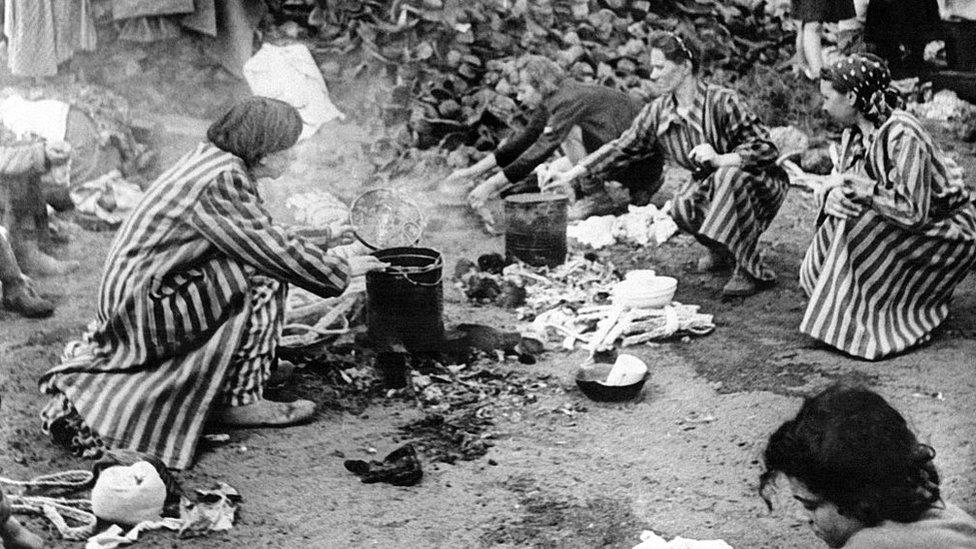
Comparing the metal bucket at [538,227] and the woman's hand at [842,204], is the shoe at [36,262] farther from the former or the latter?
the woman's hand at [842,204]

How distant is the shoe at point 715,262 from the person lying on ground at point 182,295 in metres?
2.76

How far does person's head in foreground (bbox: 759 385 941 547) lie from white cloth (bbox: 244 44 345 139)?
20.5 feet

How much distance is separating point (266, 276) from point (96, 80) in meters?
4.05

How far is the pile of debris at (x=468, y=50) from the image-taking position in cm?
821

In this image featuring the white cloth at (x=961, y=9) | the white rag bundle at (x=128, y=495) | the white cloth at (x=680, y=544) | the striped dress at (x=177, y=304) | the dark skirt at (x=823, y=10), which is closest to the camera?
the white cloth at (x=680, y=544)

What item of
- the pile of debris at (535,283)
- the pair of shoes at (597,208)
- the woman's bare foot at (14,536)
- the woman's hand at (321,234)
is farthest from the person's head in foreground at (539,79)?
the woman's bare foot at (14,536)

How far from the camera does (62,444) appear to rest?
4.45 meters

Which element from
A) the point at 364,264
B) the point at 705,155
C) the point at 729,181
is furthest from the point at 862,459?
A: the point at 705,155

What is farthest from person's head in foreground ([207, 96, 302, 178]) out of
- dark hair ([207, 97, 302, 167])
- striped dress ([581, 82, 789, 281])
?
striped dress ([581, 82, 789, 281])

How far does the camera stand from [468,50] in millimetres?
8484

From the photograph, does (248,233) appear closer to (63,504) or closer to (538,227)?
(63,504)

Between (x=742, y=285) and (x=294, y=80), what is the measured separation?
148 inches

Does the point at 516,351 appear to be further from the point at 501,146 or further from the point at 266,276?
the point at 501,146

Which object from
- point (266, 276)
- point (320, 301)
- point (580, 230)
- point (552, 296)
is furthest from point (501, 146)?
point (266, 276)
